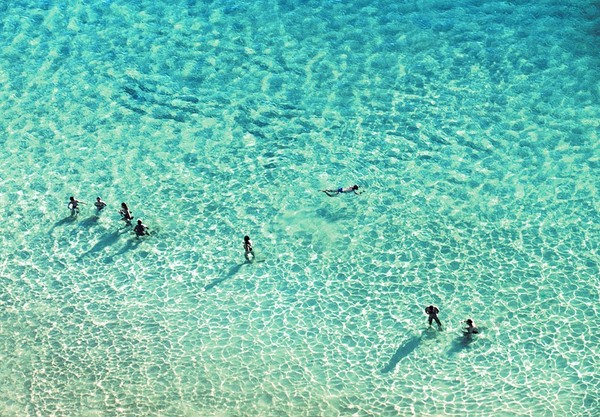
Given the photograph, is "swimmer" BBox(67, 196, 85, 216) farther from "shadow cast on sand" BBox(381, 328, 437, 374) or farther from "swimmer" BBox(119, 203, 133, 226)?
"shadow cast on sand" BBox(381, 328, 437, 374)

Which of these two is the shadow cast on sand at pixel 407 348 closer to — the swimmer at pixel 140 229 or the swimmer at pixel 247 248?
the swimmer at pixel 247 248

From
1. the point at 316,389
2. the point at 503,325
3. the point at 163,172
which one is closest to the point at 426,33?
the point at 163,172

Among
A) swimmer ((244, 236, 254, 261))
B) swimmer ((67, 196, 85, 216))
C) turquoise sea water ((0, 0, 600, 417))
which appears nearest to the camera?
turquoise sea water ((0, 0, 600, 417))

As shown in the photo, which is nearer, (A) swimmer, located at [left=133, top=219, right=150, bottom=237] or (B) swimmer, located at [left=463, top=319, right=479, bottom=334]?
(B) swimmer, located at [left=463, top=319, right=479, bottom=334]

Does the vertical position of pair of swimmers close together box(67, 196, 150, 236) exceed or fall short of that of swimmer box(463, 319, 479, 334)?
it exceeds it

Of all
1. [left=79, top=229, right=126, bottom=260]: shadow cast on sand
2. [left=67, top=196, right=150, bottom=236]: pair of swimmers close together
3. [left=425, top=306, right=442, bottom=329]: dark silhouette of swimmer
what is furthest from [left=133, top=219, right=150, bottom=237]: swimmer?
[left=425, top=306, right=442, bottom=329]: dark silhouette of swimmer

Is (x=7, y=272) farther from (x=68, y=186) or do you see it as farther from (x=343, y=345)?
(x=343, y=345)

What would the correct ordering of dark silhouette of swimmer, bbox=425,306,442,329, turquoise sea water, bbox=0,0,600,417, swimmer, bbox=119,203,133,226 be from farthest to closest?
1. swimmer, bbox=119,203,133,226
2. dark silhouette of swimmer, bbox=425,306,442,329
3. turquoise sea water, bbox=0,0,600,417
